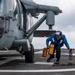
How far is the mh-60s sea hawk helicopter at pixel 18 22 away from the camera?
12.5 metres

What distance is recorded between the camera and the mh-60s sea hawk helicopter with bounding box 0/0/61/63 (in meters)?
12.5

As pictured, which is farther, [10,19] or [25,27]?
[25,27]

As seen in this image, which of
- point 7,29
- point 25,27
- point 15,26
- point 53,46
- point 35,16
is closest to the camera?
point 7,29

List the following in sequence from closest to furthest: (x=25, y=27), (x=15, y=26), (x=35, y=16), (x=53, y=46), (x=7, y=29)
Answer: (x=7, y=29), (x=15, y=26), (x=53, y=46), (x=25, y=27), (x=35, y=16)

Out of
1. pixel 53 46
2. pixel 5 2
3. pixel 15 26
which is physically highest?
pixel 5 2

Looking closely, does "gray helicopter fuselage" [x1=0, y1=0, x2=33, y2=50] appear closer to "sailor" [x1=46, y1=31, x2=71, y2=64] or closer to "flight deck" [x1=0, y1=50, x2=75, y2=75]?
"flight deck" [x1=0, y1=50, x2=75, y2=75]

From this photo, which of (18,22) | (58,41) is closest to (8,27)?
(18,22)

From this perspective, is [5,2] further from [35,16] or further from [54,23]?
[35,16]

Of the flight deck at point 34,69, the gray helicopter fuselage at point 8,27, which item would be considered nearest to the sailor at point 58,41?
the flight deck at point 34,69

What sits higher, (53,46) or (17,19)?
(17,19)

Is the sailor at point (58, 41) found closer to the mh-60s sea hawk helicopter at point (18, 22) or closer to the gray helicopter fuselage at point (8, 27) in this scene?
the mh-60s sea hawk helicopter at point (18, 22)

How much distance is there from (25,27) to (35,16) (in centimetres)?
335

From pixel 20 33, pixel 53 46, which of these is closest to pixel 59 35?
pixel 53 46

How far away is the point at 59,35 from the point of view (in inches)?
572
